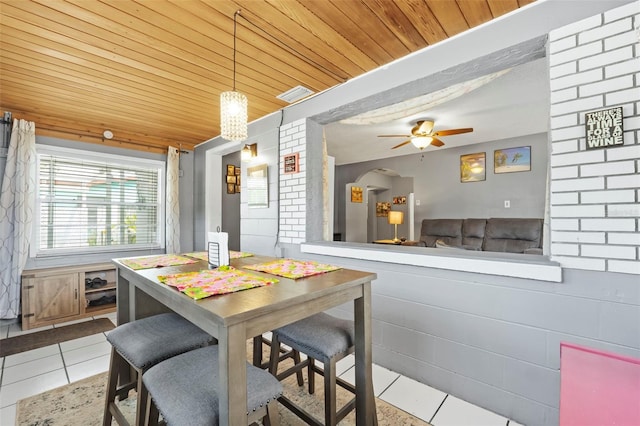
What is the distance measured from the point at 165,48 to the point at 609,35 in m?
2.53

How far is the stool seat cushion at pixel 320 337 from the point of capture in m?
1.33

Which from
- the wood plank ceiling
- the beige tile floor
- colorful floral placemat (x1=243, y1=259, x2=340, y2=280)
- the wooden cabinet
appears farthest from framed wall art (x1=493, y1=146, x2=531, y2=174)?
the wooden cabinet

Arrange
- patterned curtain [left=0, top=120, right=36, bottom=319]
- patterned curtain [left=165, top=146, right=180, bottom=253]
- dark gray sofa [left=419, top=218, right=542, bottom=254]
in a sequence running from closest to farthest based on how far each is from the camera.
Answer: patterned curtain [left=0, top=120, right=36, bottom=319]
patterned curtain [left=165, top=146, right=180, bottom=253]
dark gray sofa [left=419, top=218, right=542, bottom=254]

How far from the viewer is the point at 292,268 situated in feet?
5.23

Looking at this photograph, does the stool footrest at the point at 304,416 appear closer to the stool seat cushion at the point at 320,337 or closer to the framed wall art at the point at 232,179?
the stool seat cushion at the point at 320,337

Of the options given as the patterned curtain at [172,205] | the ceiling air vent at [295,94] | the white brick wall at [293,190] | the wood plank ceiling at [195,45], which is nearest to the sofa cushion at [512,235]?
the white brick wall at [293,190]

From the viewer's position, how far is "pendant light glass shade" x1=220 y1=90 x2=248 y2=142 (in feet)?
5.63

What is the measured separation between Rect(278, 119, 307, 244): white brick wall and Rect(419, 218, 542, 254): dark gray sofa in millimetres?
2081

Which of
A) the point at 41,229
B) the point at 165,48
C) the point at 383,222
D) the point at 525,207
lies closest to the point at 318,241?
the point at 165,48

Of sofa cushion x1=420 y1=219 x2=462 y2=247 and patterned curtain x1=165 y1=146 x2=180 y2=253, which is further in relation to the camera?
sofa cushion x1=420 y1=219 x2=462 y2=247

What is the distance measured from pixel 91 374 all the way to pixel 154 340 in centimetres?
136

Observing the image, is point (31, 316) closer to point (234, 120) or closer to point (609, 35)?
point (234, 120)

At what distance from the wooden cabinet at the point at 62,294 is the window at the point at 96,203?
447 millimetres

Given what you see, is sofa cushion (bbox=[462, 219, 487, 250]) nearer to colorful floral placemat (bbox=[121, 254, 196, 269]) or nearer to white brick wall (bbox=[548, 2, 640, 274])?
white brick wall (bbox=[548, 2, 640, 274])
